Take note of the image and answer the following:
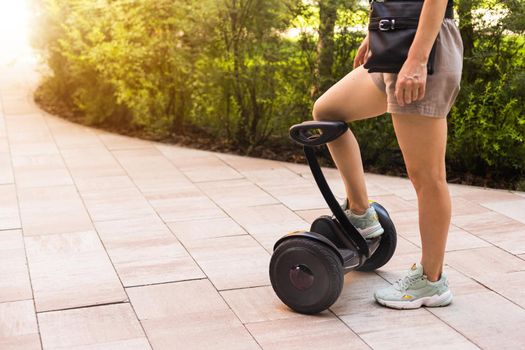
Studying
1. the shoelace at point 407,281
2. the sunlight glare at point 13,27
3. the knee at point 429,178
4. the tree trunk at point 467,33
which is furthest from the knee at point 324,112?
the sunlight glare at point 13,27

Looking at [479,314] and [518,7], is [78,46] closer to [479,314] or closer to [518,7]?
[518,7]

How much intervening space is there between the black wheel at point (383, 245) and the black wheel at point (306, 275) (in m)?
0.52

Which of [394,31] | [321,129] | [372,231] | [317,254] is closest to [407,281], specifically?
[372,231]

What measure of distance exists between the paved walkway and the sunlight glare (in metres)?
2.73

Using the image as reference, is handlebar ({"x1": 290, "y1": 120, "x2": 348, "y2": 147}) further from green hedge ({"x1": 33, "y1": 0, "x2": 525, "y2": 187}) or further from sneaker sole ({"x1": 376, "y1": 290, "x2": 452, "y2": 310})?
green hedge ({"x1": 33, "y1": 0, "x2": 525, "y2": 187})

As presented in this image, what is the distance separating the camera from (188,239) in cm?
449

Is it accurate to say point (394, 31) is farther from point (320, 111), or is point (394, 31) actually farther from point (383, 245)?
point (383, 245)

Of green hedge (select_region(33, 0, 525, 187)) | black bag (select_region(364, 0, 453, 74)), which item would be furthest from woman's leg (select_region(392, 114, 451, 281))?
green hedge (select_region(33, 0, 525, 187))

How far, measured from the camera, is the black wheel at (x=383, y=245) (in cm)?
374

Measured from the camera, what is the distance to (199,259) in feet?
13.6

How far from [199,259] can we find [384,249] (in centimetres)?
97

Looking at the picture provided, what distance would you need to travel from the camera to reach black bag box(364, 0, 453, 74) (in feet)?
9.81

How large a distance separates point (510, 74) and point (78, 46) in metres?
4.39

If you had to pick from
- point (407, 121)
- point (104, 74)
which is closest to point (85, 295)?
point (407, 121)
